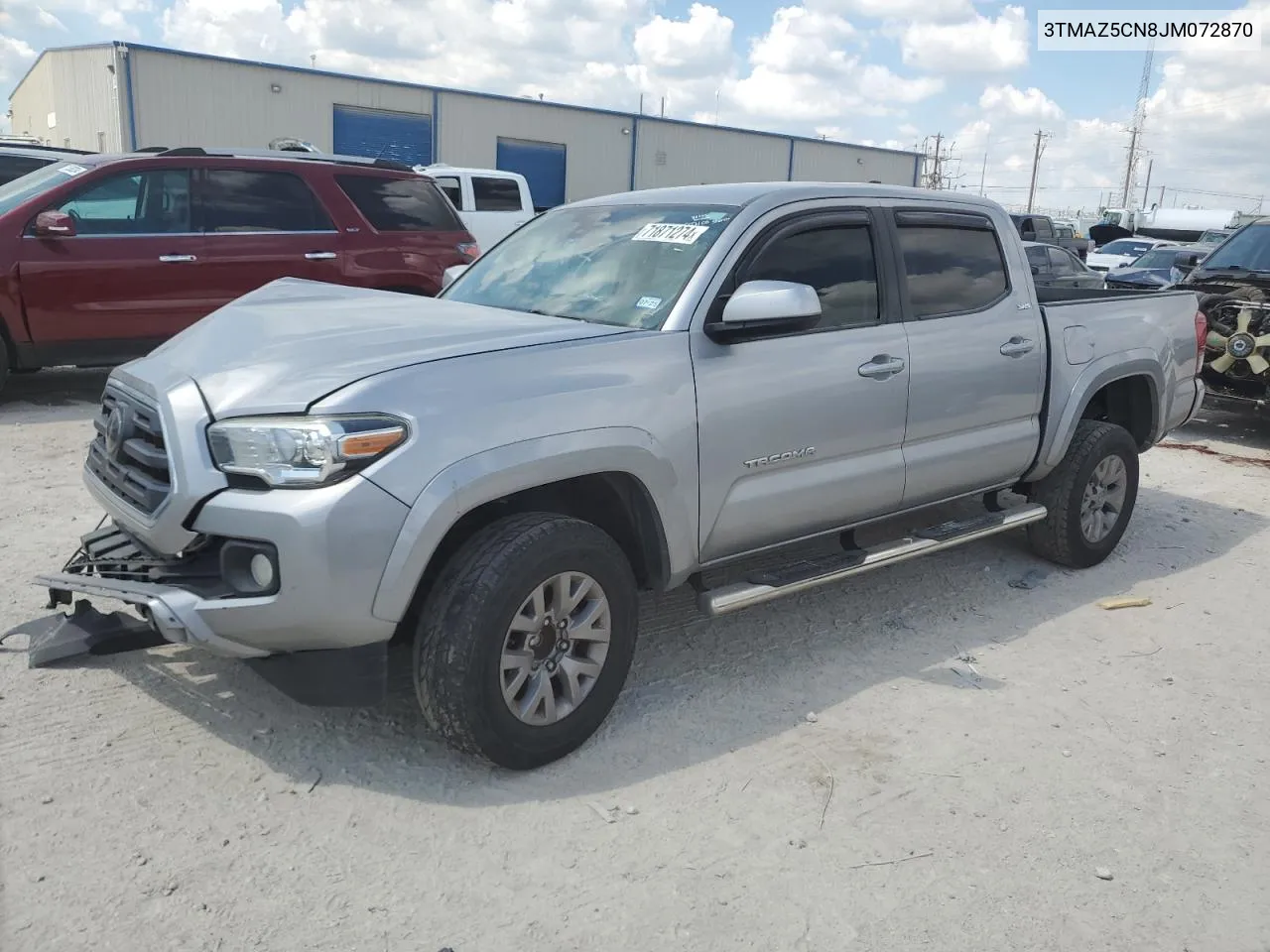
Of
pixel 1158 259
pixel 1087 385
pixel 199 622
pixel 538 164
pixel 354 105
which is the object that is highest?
pixel 354 105

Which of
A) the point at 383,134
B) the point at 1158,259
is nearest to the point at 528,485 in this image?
the point at 1158,259

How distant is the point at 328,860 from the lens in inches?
112

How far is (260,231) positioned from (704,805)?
21.9 ft

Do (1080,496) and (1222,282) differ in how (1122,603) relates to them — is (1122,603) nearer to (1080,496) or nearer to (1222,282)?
(1080,496)

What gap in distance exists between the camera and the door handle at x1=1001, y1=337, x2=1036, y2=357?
4805 mm

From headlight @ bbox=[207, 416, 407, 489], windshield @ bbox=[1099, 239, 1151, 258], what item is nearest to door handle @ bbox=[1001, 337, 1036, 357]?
headlight @ bbox=[207, 416, 407, 489]

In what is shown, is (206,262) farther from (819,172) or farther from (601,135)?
(819,172)

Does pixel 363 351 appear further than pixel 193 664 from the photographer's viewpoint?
No

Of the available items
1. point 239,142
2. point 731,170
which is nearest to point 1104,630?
point 239,142

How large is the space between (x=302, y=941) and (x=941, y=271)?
3654 millimetres

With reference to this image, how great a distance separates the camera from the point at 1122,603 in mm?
5098

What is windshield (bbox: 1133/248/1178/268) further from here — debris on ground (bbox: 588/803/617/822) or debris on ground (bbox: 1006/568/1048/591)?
debris on ground (bbox: 588/803/617/822)

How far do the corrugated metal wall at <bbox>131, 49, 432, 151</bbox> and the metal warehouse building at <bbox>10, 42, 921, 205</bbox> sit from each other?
0.08 feet

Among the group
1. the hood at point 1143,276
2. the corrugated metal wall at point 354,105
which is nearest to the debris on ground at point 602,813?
the hood at point 1143,276
